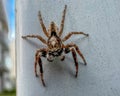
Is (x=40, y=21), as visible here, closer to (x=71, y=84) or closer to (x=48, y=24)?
(x=48, y=24)

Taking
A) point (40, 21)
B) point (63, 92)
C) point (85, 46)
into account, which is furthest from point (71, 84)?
point (40, 21)

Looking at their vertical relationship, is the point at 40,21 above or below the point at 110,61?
above

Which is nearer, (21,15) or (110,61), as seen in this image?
(110,61)

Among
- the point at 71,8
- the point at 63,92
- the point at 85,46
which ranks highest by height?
the point at 71,8

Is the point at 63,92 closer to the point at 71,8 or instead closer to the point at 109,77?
the point at 109,77

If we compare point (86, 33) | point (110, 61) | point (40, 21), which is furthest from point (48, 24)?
point (110, 61)

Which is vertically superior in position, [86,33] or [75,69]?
[86,33]
